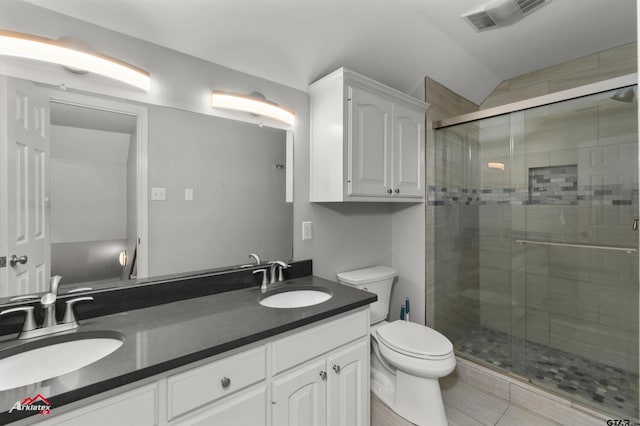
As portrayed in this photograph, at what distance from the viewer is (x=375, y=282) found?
2.07 meters

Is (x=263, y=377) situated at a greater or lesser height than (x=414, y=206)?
lesser

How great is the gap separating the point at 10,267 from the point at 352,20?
1.92m

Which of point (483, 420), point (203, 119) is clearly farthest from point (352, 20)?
point (483, 420)

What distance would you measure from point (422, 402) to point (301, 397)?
2.87 ft

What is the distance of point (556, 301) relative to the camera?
2.07 m

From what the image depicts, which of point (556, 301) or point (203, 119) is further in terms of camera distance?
point (556, 301)

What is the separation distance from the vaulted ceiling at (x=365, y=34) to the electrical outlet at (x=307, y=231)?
878mm

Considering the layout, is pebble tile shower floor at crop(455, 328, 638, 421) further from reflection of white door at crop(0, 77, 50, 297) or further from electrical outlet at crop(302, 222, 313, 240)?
reflection of white door at crop(0, 77, 50, 297)

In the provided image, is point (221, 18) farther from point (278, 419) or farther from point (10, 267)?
point (278, 419)

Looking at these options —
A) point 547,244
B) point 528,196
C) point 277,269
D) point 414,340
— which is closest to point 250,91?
point 277,269

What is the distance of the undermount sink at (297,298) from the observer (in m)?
1.54

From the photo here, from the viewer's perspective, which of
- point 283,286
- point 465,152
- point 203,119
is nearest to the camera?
point 203,119

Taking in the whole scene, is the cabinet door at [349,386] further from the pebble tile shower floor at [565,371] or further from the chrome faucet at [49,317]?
the pebble tile shower floor at [565,371]

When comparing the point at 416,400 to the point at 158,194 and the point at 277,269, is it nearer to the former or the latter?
the point at 277,269
